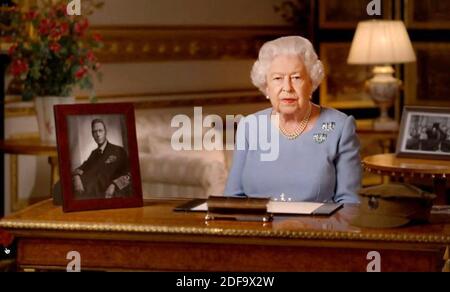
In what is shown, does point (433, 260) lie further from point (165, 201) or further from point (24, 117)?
point (24, 117)

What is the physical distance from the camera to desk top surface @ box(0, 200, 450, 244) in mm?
2438

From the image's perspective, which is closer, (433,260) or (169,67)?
(433,260)

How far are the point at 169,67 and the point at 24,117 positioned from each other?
61.9 inches

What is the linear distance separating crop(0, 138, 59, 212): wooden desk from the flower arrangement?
28cm

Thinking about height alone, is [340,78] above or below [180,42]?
below

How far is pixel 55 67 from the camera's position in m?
5.56

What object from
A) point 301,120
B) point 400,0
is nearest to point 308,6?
point 400,0

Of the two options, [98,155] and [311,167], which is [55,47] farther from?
[98,155]

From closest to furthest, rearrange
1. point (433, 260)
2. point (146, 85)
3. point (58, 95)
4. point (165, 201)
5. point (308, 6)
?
point (433, 260), point (165, 201), point (58, 95), point (146, 85), point (308, 6)

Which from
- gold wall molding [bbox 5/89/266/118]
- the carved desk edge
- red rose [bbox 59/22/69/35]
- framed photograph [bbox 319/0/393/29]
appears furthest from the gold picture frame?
red rose [bbox 59/22/69/35]

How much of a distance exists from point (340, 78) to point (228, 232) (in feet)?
20.0

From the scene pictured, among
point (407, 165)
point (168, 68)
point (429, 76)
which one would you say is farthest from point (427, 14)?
point (407, 165)

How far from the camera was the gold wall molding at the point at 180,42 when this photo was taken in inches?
283

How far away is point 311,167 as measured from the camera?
3152mm
